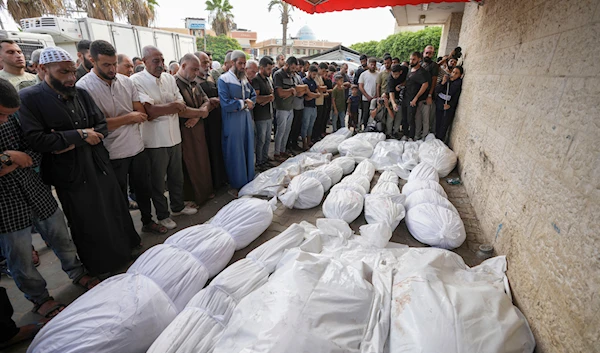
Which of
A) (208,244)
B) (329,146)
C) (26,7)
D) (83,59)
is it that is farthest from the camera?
(26,7)

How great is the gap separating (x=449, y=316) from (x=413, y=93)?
5036mm

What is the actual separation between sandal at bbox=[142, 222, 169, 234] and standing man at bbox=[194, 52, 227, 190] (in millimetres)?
1090

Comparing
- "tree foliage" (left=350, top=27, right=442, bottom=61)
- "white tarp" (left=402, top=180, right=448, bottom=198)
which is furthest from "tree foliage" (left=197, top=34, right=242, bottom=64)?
"white tarp" (left=402, top=180, right=448, bottom=198)

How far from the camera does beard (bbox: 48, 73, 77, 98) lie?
1.85 meters

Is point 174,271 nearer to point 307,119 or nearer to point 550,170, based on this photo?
point 550,170

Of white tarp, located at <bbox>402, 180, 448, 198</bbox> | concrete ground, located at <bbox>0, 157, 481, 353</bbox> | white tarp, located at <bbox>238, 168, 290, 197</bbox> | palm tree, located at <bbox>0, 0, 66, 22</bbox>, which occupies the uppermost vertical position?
palm tree, located at <bbox>0, 0, 66, 22</bbox>

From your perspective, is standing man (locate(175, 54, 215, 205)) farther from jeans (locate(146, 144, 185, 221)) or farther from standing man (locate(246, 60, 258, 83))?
standing man (locate(246, 60, 258, 83))

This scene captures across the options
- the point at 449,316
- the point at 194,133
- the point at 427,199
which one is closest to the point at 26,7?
the point at 194,133

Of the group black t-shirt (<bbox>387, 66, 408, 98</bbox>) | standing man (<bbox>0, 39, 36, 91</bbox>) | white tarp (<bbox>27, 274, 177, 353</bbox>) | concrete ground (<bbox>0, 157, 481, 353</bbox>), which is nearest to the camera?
white tarp (<bbox>27, 274, 177, 353</bbox>)

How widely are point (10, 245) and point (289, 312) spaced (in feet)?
6.11

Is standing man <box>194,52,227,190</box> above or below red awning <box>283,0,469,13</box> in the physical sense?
below

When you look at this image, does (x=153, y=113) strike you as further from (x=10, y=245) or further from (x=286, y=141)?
(x=286, y=141)

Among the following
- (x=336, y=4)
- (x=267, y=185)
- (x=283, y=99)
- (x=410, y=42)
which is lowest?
(x=267, y=185)

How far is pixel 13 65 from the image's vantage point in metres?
2.83
